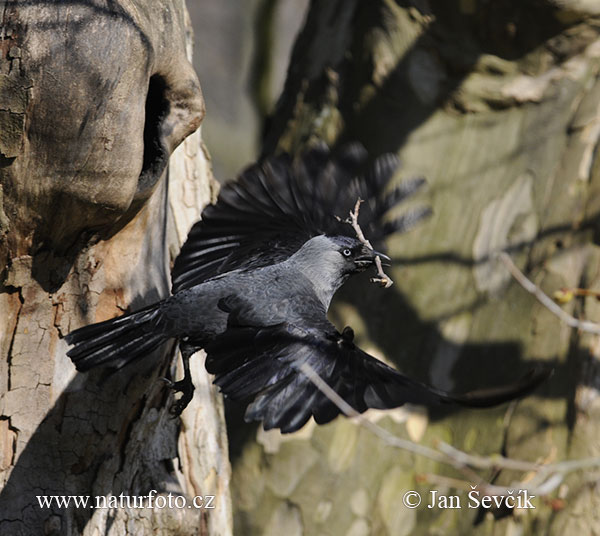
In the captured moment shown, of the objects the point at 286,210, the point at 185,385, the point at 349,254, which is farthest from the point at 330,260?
the point at 185,385

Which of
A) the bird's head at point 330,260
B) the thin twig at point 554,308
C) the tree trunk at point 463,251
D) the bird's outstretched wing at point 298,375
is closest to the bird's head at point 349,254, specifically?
the bird's head at point 330,260

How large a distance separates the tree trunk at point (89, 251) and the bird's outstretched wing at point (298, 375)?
45 cm

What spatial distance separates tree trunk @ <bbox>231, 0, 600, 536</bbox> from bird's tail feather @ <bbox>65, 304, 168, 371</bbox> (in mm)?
1508

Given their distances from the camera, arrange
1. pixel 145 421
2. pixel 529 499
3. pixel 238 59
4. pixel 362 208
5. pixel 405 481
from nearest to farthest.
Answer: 1. pixel 145 421
2. pixel 362 208
3. pixel 529 499
4. pixel 405 481
5. pixel 238 59

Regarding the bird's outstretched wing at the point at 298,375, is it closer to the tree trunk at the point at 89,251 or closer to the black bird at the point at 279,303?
the black bird at the point at 279,303

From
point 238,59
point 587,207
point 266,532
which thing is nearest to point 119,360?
point 266,532

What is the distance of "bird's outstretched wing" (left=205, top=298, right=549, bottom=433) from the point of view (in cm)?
209

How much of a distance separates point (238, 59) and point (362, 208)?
7.51 meters

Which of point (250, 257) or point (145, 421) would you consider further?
point (250, 257)

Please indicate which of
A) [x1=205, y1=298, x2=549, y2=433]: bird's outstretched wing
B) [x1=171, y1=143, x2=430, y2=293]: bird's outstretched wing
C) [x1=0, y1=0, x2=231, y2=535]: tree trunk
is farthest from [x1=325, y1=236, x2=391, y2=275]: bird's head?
[x1=0, y1=0, x2=231, y2=535]: tree trunk

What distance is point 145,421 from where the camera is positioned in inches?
105

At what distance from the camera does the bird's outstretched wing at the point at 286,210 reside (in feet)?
9.95

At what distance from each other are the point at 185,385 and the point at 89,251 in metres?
0.59

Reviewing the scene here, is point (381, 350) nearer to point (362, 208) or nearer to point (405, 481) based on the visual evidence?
point (405, 481)
